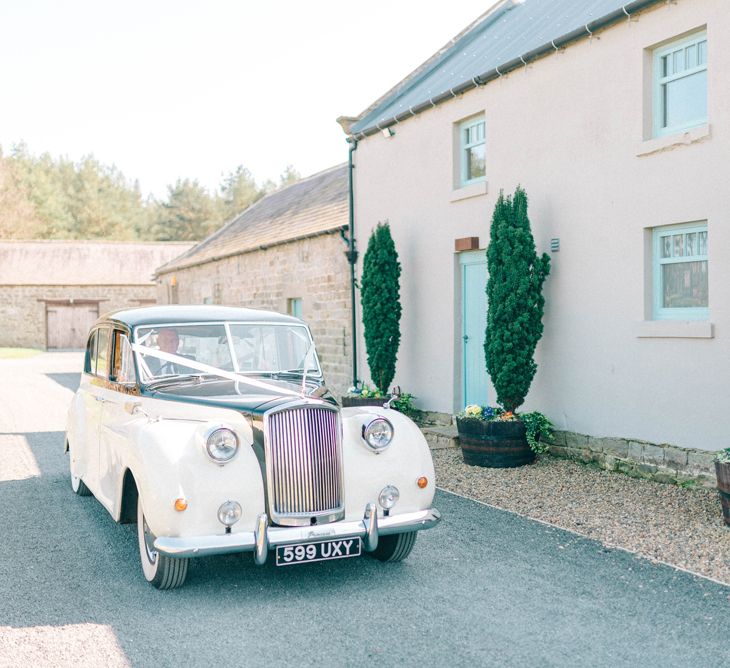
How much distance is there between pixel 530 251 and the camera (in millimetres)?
9414

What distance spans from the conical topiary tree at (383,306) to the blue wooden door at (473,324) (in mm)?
1358

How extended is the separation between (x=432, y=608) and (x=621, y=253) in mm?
5354

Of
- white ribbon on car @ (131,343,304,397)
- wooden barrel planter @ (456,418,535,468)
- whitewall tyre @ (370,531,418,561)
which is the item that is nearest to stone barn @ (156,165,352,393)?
wooden barrel planter @ (456,418,535,468)

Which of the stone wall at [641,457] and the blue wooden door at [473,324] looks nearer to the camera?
the stone wall at [641,457]

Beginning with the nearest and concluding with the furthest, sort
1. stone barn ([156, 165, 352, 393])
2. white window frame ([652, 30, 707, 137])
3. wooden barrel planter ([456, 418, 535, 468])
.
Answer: white window frame ([652, 30, 707, 137]) → wooden barrel planter ([456, 418, 535, 468]) → stone barn ([156, 165, 352, 393])

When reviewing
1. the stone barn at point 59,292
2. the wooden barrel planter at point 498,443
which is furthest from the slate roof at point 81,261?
the wooden barrel planter at point 498,443

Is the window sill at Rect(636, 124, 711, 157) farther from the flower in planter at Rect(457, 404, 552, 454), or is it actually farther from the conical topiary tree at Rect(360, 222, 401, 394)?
the conical topiary tree at Rect(360, 222, 401, 394)

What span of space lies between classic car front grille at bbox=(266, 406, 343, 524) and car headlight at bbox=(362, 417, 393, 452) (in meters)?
0.26

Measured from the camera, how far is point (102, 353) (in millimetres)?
6887

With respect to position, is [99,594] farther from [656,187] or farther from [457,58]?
[457,58]

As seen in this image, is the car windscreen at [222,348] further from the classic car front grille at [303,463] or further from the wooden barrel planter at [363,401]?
the wooden barrel planter at [363,401]

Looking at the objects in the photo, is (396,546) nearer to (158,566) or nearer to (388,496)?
(388,496)

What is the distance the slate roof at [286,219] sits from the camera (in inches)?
641

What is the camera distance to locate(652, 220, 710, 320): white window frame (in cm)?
802
